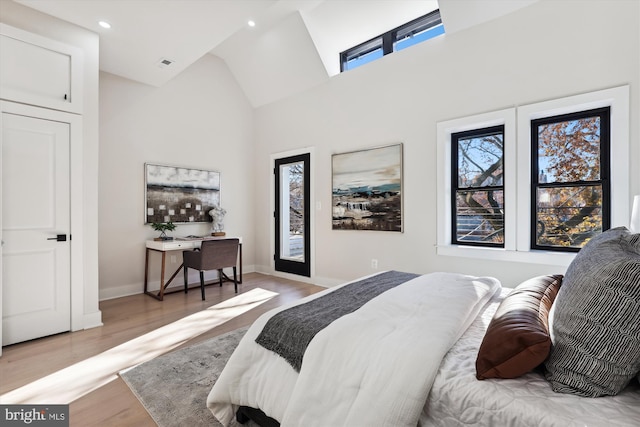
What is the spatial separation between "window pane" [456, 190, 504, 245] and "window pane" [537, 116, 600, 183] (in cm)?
46

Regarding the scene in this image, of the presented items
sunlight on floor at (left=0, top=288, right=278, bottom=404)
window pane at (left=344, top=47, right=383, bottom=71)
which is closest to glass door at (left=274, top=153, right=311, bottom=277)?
window pane at (left=344, top=47, right=383, bottom=71)

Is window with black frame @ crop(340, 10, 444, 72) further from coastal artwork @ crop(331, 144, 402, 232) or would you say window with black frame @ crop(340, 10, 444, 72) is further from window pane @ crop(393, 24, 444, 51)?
coastal artwork @ crop(331, 144, 402, 232)

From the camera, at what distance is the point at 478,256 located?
10.6 ft

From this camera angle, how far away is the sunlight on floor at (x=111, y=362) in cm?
196

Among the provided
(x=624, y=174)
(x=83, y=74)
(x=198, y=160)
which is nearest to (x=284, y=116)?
(x=198, y=160)

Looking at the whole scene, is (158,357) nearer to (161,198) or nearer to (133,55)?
(161,198)

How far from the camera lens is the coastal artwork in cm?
388

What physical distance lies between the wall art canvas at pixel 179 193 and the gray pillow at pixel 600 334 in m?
4.63

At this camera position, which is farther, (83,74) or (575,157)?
(83,74)

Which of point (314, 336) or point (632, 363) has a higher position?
point (632, 363)

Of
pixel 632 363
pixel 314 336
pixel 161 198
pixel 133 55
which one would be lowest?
pixel 314 336

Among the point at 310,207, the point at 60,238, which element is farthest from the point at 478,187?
the point at 60,238

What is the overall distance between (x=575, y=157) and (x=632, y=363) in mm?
2605

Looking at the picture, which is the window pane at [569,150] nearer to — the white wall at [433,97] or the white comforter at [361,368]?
the white wall at [433,97]
